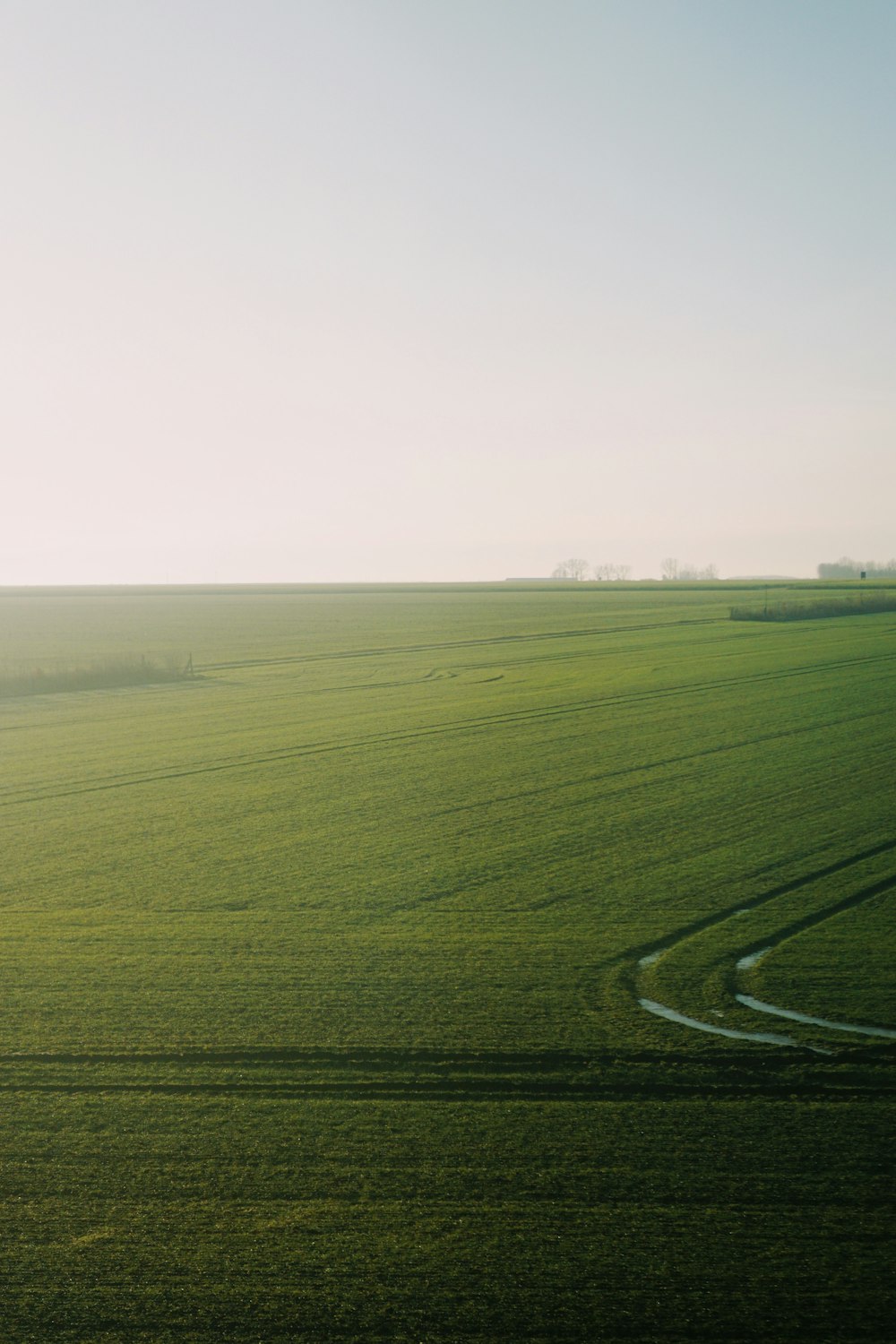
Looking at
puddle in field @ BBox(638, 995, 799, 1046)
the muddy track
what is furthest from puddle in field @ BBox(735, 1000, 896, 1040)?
puddle in field @ BBox(638, 995, 799, 1046)

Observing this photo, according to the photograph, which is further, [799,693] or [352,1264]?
[799,693]

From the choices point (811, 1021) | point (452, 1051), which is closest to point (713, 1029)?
point (811, 1021)

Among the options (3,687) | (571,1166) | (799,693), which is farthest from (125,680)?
(571,1166)

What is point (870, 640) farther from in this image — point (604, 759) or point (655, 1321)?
point (655, 1321)

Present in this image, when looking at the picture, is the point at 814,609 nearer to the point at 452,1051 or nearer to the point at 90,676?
the point at 90,676

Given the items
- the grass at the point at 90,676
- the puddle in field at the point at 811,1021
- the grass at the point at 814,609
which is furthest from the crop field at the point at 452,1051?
the grass at the point at 814,609

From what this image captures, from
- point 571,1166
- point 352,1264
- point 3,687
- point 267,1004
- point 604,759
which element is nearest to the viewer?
point 352,1264

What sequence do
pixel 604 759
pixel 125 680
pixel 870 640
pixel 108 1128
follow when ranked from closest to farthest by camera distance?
pixel 108 1128
pixel 604 759
pixel 125 680
pixel 870 640

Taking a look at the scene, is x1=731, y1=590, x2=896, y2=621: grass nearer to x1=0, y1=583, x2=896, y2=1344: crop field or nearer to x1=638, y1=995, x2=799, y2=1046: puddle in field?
x1=0, y1=583, x2=896, y2=1344: crop field
